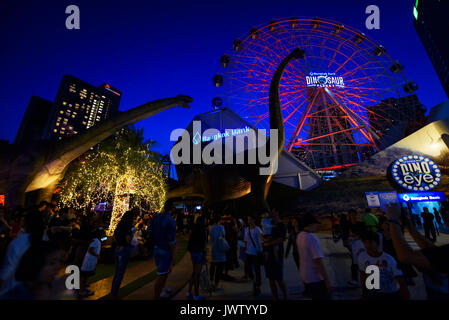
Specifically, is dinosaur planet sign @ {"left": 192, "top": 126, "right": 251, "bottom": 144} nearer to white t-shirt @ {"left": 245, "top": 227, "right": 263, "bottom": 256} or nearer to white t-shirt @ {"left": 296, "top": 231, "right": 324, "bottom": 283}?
white t-shirt @ {"left": 245, "top": 227, "right": 263, "bottom": 256}

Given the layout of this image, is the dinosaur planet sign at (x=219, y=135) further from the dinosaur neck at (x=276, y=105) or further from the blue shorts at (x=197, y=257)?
the blue shorts at (x=197, y=257)

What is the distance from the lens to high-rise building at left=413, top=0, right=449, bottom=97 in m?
71.1

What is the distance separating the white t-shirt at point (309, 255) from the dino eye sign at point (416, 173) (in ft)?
54.4

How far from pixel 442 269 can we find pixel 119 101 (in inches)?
5400

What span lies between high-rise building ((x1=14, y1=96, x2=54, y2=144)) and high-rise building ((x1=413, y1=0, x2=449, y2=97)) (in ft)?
458

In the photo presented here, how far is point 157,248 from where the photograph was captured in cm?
342

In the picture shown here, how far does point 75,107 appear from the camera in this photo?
87.5m

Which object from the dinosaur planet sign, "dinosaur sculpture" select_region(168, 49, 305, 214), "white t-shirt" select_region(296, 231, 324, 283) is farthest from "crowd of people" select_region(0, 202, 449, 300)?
the dinosaur planet sign

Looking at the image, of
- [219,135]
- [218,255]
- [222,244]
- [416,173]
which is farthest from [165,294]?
[219,135]

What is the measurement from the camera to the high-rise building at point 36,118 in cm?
7343

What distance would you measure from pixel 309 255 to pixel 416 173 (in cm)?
1742
